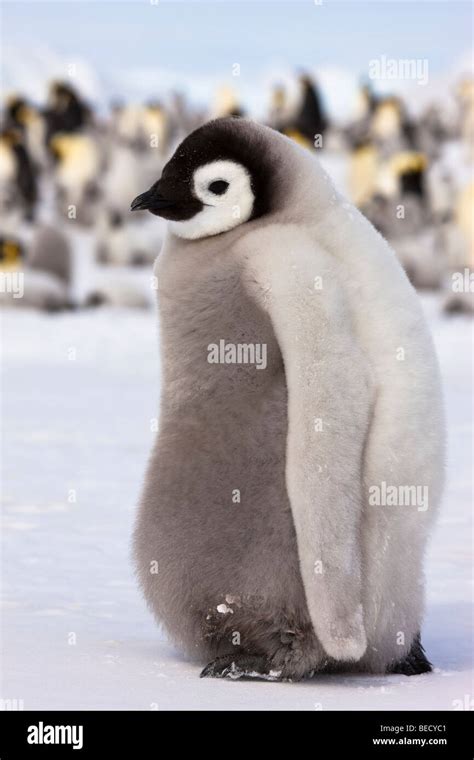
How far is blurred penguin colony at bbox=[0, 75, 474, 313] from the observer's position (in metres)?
14.0

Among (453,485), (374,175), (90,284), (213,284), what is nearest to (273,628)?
(213,284)

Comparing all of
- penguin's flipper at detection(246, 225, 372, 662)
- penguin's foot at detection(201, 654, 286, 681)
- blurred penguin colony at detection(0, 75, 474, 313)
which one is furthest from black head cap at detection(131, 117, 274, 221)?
blurred penguin colony at detection(0, 75, 474, 313)

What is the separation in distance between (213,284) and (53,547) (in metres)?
→ 1.74

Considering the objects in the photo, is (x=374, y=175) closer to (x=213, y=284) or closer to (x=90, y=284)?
(x=90, y=284)

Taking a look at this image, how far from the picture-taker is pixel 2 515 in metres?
5.06

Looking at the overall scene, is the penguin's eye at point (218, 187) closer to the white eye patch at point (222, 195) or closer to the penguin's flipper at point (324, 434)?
the white eye patch at point (222, 195)

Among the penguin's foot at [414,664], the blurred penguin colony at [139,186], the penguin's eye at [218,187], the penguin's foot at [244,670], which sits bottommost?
the penguin's foot at [414,664]

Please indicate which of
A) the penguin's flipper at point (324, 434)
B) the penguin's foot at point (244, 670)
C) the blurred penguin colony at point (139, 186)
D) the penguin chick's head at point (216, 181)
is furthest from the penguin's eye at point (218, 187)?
the blurred penguin colony at point (139, 186)

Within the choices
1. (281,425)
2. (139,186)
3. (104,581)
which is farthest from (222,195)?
(139,186)

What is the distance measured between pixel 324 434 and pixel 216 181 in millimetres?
596

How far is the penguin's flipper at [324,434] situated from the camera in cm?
288

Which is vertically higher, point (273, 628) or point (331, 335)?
point (331, 335)

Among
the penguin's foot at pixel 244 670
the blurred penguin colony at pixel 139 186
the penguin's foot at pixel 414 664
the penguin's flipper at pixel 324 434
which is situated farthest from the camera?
the blurred penguin colony at pixel 139 186

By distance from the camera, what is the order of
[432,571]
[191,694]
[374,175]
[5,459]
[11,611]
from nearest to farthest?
[191,694] → [11,611] → [432,571] → [5,459] → [374,175]
